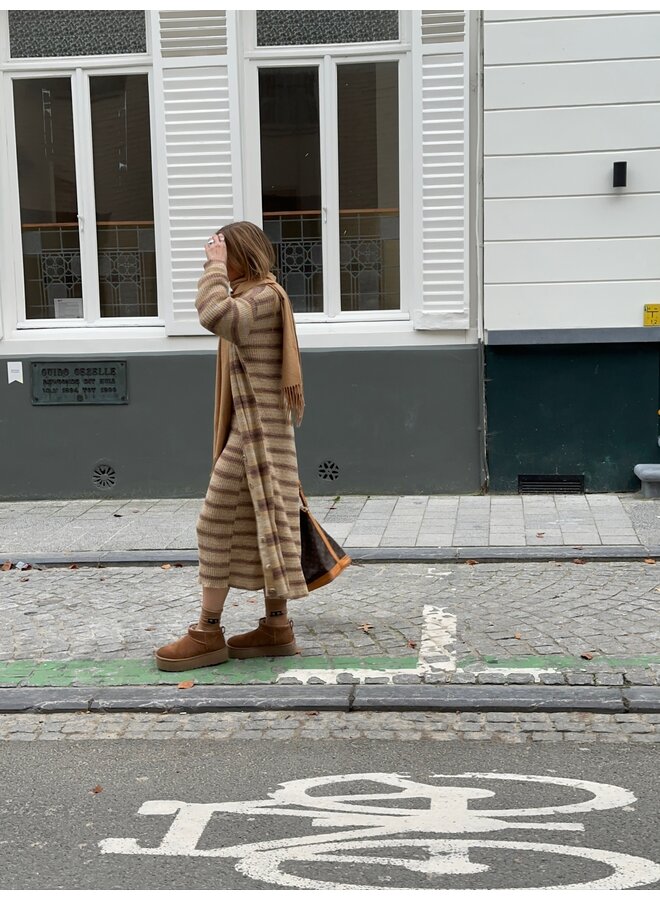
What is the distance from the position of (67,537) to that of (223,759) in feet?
14.1

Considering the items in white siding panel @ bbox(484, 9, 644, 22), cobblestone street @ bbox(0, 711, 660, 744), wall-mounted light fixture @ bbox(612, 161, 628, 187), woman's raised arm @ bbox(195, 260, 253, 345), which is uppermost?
white siding panel @ bbox(484, 9, 644, 22)

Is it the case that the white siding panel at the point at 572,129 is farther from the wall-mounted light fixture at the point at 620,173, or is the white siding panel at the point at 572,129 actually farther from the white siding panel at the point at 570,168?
the wall-mounted light fixture at the point at 620,173

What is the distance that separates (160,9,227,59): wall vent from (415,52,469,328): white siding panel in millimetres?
1756

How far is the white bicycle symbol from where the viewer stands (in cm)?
351

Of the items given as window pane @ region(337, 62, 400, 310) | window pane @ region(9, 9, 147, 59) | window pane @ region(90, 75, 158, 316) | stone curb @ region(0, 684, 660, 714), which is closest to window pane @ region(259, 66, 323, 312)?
window pane @ region(337, 62, 400, 310)

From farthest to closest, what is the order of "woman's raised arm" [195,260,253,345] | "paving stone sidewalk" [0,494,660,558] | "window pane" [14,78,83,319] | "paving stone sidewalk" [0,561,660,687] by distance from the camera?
1. "window pane" [14,78,83,319]
2. "paving stone sidewalk" [0,494,660,558]
3. "paving stone sidewalk" [0,561,660,687]
4. "woman's raised arm" [195,260,253,345]

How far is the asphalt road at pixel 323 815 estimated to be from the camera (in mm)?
3500

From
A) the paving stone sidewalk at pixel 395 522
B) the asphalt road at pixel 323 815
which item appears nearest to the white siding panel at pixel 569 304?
the paving stone sidewalk at pixel 395 522

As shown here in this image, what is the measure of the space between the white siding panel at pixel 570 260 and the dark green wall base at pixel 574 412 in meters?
0.44

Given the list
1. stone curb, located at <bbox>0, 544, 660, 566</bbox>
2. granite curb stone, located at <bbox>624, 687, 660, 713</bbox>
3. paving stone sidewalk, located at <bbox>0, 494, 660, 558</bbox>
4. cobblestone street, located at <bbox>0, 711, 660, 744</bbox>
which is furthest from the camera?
paving stone sidewalk, located at <bbox>0, 494, 660, 558</bbox>

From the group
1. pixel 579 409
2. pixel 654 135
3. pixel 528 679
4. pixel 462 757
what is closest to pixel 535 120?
pixel 654 135

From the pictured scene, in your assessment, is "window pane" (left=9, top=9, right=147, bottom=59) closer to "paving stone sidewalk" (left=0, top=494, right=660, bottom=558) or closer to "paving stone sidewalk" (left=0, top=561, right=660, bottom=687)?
"paving stone sidewalk" (left=0, top=494, right=660, bottom=558)

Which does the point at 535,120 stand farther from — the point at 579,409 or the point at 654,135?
the point at 579,409

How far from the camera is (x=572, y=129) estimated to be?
8992 mm
